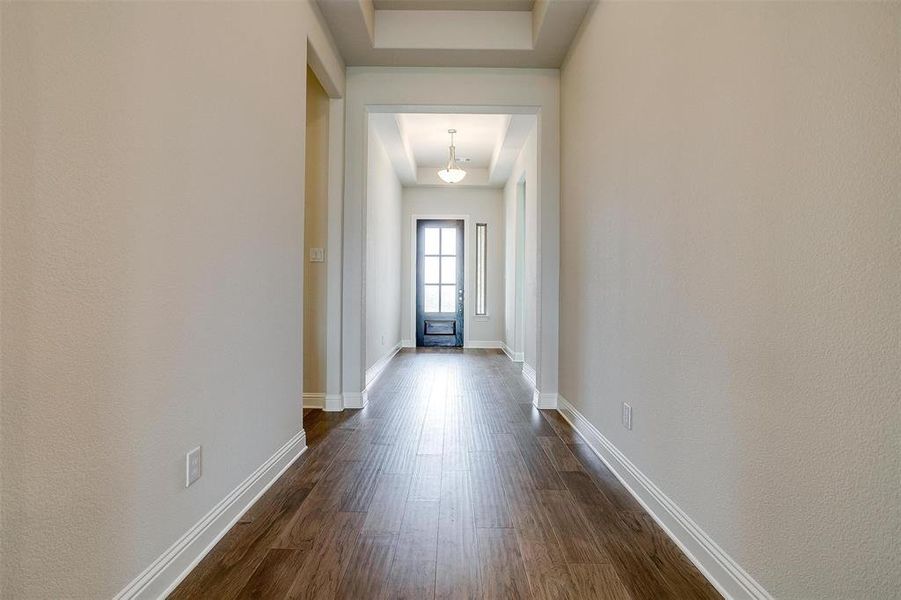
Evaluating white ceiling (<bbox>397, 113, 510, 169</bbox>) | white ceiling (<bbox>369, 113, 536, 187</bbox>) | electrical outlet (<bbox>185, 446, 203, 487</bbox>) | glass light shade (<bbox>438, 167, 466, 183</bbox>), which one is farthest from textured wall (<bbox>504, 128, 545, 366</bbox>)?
electrical outlet (<bbox>185, 446, 203, 487</bbox>)

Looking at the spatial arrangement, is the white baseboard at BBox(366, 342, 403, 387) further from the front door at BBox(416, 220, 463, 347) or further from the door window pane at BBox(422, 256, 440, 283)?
the door window pane at BBox(422, 256, 440, 283)

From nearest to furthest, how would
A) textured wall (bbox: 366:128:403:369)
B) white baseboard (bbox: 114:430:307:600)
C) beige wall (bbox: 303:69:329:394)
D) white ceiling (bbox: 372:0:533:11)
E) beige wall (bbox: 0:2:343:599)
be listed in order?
beige wall (bbox: 0:2:343:599) < white baseboard (bbox: 114:430:307:600) < white ceiling (bbox: 372:0:533:11) < beige wall (bbox: 303:69:329:394) < textured wall (bbox: 366:128:403:369)

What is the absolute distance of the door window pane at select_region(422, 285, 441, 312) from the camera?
7.75m

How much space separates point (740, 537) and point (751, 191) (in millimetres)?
967

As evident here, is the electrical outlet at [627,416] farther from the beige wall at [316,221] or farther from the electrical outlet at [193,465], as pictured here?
the beige wall at [316,221]

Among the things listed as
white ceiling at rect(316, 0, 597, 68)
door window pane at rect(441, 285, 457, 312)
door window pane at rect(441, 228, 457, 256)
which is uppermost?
white ceiling at rect(316, 0, 597, 68)

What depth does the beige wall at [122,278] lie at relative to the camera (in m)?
0.89

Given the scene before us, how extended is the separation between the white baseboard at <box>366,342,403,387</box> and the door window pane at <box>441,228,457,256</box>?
1.93 metres

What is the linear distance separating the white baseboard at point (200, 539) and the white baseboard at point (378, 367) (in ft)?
7.63

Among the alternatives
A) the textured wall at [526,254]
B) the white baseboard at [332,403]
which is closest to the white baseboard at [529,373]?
the textured wall at [526,254]

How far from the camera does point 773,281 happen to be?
1.15m

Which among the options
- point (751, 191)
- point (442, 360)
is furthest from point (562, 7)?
point (442, 360)

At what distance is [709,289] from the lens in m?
1.44

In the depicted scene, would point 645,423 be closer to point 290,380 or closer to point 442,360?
point 290,380
